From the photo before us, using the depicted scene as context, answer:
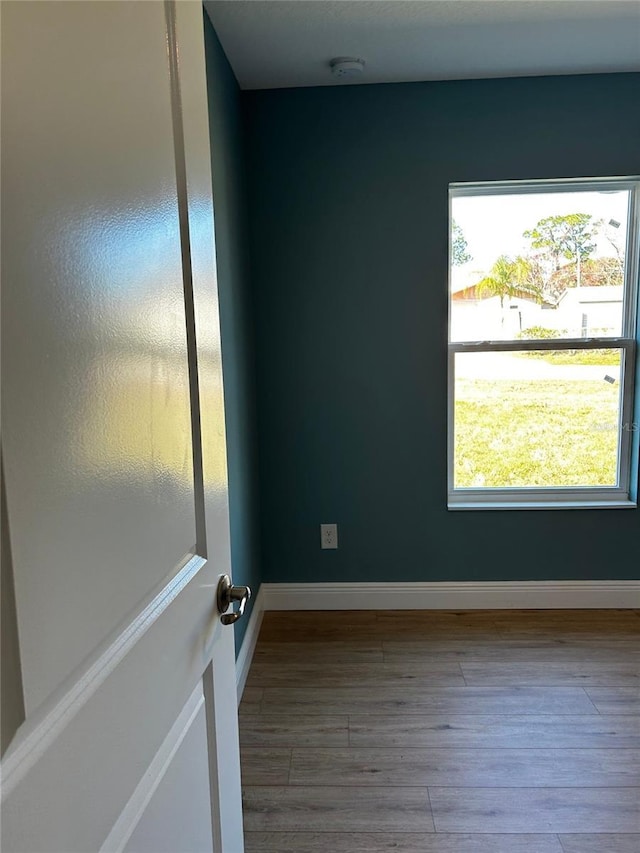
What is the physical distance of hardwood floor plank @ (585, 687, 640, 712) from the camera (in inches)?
86.2

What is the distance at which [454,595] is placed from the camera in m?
3.01

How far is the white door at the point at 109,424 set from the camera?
0.51 metres

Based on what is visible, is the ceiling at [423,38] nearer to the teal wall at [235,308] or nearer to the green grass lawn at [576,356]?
the teal wall at [235,308]

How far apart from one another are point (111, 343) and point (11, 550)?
0.84ft

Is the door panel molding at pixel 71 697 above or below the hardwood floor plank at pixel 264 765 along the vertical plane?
above

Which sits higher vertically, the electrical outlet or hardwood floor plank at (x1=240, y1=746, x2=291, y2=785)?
the electrical outlet

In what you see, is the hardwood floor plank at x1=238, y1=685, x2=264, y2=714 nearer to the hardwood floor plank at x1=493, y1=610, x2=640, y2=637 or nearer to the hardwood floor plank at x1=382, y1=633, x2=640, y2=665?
the hardwood floor plank at x1=382, y1=633, x2=640, y2=665

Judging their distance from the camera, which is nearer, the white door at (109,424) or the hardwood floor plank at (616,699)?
the white door at (109,424)

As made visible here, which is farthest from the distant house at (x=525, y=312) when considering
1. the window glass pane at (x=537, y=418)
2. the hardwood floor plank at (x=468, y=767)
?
the hardwood floor plank at (x=468, y=767)

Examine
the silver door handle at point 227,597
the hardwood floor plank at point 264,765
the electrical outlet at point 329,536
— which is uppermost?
the silver door handle at point 227,597

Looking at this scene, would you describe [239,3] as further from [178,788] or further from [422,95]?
[178,788]

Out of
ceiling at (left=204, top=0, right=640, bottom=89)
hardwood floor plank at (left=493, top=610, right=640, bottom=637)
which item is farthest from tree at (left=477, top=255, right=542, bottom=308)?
hardwood floor plank at (left=493, top=610, right=640, bottom=637)

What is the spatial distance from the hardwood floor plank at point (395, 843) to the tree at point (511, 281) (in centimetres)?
220

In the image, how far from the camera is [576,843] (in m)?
1.63
